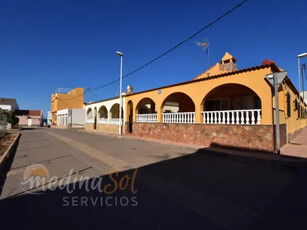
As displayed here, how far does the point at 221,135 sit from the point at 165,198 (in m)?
5.62

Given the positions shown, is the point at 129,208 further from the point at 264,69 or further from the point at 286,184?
the point at 264,69

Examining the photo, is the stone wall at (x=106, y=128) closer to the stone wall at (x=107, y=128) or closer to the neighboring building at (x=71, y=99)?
the stone wall at (x=107, y=128)

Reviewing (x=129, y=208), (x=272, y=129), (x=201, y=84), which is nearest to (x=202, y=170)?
(x=129, y=208)

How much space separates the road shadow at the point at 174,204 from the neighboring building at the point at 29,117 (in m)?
51.6

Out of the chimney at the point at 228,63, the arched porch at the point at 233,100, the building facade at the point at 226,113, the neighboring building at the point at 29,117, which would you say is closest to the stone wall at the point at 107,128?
the building facade at the point at 226,113

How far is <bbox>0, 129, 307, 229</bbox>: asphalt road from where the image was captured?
8.23 ft

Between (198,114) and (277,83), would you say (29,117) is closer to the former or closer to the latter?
(198,114)

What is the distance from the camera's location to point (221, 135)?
316 inches

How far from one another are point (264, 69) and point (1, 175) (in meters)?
9.26

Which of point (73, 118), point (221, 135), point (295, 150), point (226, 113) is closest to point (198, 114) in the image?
point (221, 135)

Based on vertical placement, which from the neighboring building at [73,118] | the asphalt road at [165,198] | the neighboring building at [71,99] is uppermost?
the neighboring building at [71,99]

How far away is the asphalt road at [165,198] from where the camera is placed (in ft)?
8.23

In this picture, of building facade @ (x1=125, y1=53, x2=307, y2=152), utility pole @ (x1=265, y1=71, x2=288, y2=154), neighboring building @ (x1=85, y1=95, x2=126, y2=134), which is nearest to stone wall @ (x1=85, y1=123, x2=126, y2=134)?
neighboring building @ (x1=85, y1=95, x2=126, y2=134)

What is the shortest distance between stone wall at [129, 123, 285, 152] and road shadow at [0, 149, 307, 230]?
2.07 metres
